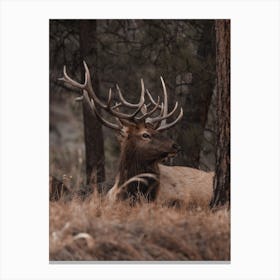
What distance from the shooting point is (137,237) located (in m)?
6.66

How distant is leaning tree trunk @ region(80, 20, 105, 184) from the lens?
878cm

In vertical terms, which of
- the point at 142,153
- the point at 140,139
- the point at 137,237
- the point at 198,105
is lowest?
the point at 137,237

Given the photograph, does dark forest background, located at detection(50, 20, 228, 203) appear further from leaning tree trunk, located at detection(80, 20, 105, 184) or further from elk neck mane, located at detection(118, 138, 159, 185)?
elk neck mane, located at detection(118, 138, 159, 185)

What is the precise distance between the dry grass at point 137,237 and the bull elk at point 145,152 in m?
0.87

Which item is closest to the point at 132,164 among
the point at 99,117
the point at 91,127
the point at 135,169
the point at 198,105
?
the point at 135,169

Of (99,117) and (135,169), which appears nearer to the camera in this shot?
(99,117)

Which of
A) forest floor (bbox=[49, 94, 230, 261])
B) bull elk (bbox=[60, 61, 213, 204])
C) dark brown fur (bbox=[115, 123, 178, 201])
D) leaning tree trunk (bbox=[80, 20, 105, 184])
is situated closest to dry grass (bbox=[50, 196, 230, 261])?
forest floor (bbox=[49, 94, 230, 261])

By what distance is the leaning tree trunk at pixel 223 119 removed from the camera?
7.14 m

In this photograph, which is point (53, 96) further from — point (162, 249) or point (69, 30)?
point (162, 249)

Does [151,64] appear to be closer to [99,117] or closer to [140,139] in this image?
[140,139]

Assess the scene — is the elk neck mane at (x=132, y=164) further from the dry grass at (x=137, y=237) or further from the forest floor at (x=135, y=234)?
the dry grass at (x=137, y=237)

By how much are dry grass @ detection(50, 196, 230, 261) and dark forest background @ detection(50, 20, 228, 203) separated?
1415mm

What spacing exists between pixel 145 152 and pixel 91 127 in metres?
1.39
